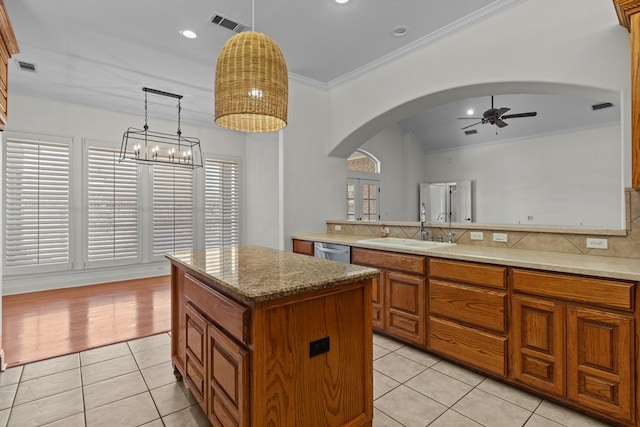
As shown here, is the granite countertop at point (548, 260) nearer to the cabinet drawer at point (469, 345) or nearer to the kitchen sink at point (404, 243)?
the kitchen sink at point (404, 243)

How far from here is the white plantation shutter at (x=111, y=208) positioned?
512 centimetres

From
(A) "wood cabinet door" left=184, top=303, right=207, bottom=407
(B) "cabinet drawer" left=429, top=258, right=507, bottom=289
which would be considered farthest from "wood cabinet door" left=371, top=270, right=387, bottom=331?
(A) "wood cabinet door" left=184, top=303, right=207, bottom=407

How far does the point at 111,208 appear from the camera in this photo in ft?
17.3

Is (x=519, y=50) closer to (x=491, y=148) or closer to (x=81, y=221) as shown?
(x=491, y=148)

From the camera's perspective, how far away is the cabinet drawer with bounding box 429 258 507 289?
2217 millimetres

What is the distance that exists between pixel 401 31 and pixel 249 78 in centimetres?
221

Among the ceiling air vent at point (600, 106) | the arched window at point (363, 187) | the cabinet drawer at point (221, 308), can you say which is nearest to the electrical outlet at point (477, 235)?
the cabinet drawer at point (221, 308)

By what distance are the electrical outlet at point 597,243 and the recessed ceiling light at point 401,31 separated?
244 centimetres

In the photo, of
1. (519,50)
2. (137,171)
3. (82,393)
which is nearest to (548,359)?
(519,50)

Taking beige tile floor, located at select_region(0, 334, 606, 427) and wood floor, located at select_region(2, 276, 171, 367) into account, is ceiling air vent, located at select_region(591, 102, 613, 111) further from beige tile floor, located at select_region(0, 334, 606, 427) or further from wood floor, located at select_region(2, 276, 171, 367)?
wood floor, located at select_region(2, 276, 171, 367)

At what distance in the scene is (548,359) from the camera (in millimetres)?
2002

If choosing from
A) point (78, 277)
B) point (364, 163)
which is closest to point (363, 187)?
point (364, 163)

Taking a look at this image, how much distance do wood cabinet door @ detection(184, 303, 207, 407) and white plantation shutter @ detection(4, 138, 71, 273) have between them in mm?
4155

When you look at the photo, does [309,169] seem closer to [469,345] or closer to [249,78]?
[249,78]
